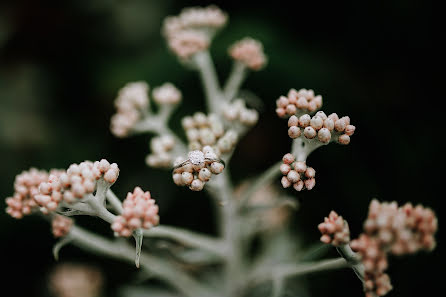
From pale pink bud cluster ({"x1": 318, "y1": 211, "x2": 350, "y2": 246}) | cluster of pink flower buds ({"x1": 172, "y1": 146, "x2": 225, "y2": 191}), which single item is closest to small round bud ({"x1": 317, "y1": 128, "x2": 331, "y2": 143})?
pale pink bud cluster ({"x1": 318, "y1": 211, "x2": 350, "y2": 246})

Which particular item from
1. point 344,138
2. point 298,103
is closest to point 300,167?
point 344,138

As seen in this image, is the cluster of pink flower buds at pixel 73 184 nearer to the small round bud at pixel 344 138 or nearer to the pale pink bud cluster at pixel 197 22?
the small round bud at pixel 344 138

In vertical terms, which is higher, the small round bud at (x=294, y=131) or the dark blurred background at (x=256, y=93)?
the dark blurred background at (x=256, y=93)

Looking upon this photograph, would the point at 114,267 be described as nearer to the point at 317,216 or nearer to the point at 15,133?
the point at 15,133

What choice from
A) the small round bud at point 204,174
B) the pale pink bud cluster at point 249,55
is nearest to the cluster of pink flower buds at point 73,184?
the small round bud at point 204,174

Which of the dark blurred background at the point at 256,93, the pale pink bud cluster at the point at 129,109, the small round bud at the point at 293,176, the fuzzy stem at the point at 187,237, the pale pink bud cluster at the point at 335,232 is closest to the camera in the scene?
the pale pink bud cluster at the point at 335,232

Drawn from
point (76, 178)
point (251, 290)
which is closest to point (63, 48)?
point (76, 178)

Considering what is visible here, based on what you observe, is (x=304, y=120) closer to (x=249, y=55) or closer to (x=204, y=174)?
(x=204, y=174)
